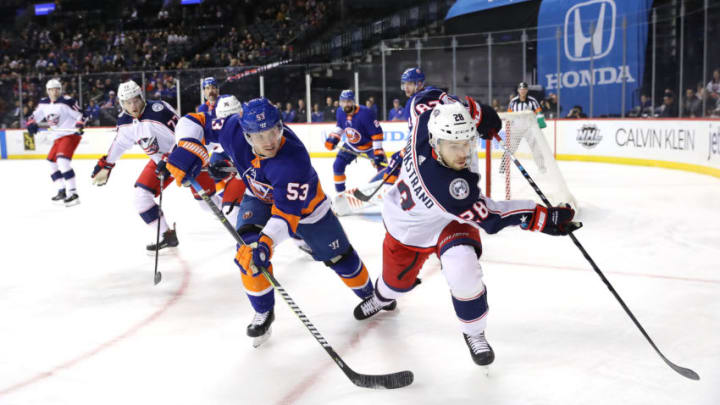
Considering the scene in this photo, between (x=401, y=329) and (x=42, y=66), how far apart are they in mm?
19546

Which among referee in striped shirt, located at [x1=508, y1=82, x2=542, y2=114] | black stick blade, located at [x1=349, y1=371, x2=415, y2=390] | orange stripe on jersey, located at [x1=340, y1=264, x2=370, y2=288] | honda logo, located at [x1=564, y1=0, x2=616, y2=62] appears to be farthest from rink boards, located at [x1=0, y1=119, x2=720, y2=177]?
black stick blade, located at [x1=349, y1=371, x2=415, y2=390]

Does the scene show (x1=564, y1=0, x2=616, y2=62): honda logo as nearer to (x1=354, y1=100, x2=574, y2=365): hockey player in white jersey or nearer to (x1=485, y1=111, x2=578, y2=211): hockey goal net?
(x1=485, y1=111, x2=578, y2=211): hockey goal net

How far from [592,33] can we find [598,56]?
16.6 inches

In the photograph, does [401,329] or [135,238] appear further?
[135,238]

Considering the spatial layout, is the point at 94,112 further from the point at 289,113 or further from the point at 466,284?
the point at 466,284

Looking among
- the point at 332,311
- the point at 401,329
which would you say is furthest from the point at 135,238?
the point at 401,329

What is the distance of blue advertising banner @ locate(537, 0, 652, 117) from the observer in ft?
34.3

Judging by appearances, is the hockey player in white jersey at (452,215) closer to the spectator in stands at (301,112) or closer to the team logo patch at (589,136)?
the team logo patch at (589,136)

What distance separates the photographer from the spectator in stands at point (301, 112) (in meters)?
12.8

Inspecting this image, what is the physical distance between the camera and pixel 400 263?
8.43 ft

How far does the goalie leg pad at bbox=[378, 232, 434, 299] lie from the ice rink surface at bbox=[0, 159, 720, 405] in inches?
10.0

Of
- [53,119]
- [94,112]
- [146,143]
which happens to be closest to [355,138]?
[146,143]

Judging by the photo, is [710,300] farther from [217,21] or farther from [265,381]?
[217,21]

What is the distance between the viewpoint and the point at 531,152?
18.7ft
